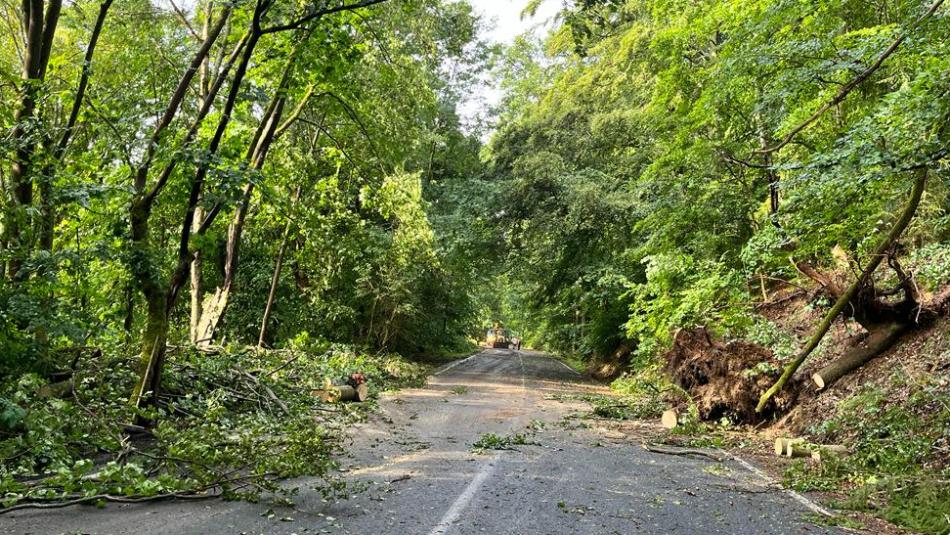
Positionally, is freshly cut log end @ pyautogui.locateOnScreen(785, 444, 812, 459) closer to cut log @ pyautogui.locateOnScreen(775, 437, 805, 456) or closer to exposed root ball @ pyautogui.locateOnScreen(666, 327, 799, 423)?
cut log @ pyautogui.locateOnScreen(775, 437, 805, 456)

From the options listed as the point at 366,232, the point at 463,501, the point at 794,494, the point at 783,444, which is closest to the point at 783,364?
the point at 783,444

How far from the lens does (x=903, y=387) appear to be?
30.3 feet

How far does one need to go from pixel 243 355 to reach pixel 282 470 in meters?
6.49

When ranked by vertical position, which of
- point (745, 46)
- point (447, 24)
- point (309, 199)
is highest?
point (447, 24)

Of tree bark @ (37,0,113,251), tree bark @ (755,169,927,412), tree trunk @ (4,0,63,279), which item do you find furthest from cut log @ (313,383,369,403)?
A: tree bark @ (755,169,927,412)

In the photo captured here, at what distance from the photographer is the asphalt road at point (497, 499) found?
526 cm

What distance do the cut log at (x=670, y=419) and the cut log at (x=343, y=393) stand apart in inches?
229

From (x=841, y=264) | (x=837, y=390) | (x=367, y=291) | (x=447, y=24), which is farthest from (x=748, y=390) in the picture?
(x=447, y=24)

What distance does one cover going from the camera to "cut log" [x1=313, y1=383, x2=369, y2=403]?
12.1 metres

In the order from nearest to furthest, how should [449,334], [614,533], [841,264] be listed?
[614,533]
[841,264]
[449,334]

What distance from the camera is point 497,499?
632 centimetres

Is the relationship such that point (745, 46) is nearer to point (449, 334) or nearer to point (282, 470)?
point (282, 470)

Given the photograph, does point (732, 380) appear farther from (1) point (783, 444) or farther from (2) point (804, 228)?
(2) point (804, 228)

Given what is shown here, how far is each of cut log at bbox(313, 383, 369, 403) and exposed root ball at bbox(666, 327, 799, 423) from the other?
650 cm
